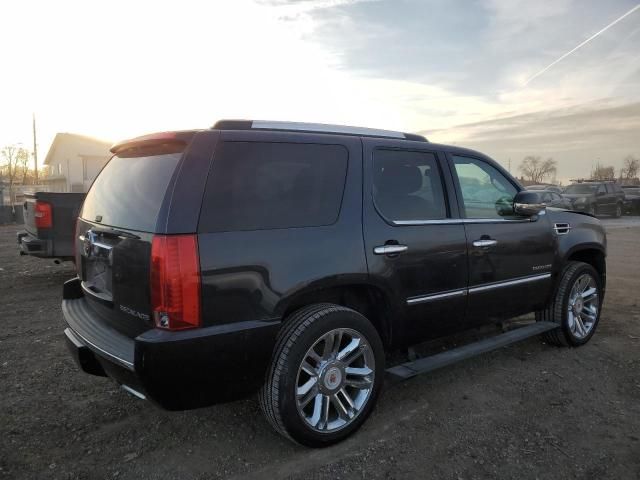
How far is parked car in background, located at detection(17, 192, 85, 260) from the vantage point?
6.70 metres

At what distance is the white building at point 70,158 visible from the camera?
45188mm

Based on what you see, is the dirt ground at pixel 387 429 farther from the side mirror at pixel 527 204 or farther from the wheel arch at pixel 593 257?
the side mirror at pixel 527 204

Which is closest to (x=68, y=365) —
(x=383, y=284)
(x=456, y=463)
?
(x=383, y=284)

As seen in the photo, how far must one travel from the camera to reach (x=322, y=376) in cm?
293

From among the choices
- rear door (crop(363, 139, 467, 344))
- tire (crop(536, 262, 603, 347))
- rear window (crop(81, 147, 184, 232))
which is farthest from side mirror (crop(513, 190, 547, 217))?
rear window (crop(81, 147, 184, 232))

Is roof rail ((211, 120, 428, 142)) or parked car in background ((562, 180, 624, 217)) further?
parked car in background ((562, 180, 624, 217))

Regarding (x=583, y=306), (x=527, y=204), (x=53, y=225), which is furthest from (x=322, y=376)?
(x=53, y=225)

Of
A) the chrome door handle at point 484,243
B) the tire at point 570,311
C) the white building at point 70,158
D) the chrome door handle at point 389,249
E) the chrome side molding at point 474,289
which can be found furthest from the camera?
the white building at point 70,158

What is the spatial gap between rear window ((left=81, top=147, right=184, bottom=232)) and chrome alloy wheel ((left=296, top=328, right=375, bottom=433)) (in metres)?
1.19

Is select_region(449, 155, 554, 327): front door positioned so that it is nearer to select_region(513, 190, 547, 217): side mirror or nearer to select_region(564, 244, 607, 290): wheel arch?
select_region(513, 190, 547, 217): side mirror

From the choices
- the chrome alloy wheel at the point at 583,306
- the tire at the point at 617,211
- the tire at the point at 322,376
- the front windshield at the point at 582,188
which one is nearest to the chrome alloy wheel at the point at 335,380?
the tire at the point at 322,376

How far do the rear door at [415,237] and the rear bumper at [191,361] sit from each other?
3.04 feet

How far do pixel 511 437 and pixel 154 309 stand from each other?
2.27 m

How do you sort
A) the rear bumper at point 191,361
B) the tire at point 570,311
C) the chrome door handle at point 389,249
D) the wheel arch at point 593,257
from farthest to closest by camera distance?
the wheel arch at point 593,257 → the tire at point 570,311 → the chrome door handle at point 389,249 → the rear bumper at point 191,361
